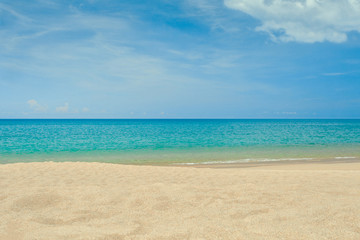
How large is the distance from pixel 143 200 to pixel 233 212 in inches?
70.1

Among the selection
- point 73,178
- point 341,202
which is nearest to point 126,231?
point 341,202

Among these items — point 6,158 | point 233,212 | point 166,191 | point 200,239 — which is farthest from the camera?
point 6,158

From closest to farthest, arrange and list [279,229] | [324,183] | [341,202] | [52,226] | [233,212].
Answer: [279,229] → [52,226] → [233,212] → [341,202] → [324,183]

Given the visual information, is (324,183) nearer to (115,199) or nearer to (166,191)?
(166,191)

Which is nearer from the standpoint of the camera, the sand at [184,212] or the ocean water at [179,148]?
the sand at [184,212]

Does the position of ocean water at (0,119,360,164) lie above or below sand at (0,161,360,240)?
below

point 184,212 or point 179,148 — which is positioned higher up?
point 184,212

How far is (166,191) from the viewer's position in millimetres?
5816

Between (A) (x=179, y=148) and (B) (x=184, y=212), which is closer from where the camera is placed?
(B) (x=184, y=212)

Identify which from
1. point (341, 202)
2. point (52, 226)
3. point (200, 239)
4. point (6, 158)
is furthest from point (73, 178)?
point (6, 158)

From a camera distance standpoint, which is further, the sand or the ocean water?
the ocean water

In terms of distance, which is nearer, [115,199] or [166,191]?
[115,199]

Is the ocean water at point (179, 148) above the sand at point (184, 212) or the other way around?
the other way around

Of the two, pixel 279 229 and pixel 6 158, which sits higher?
pixel 279 229
